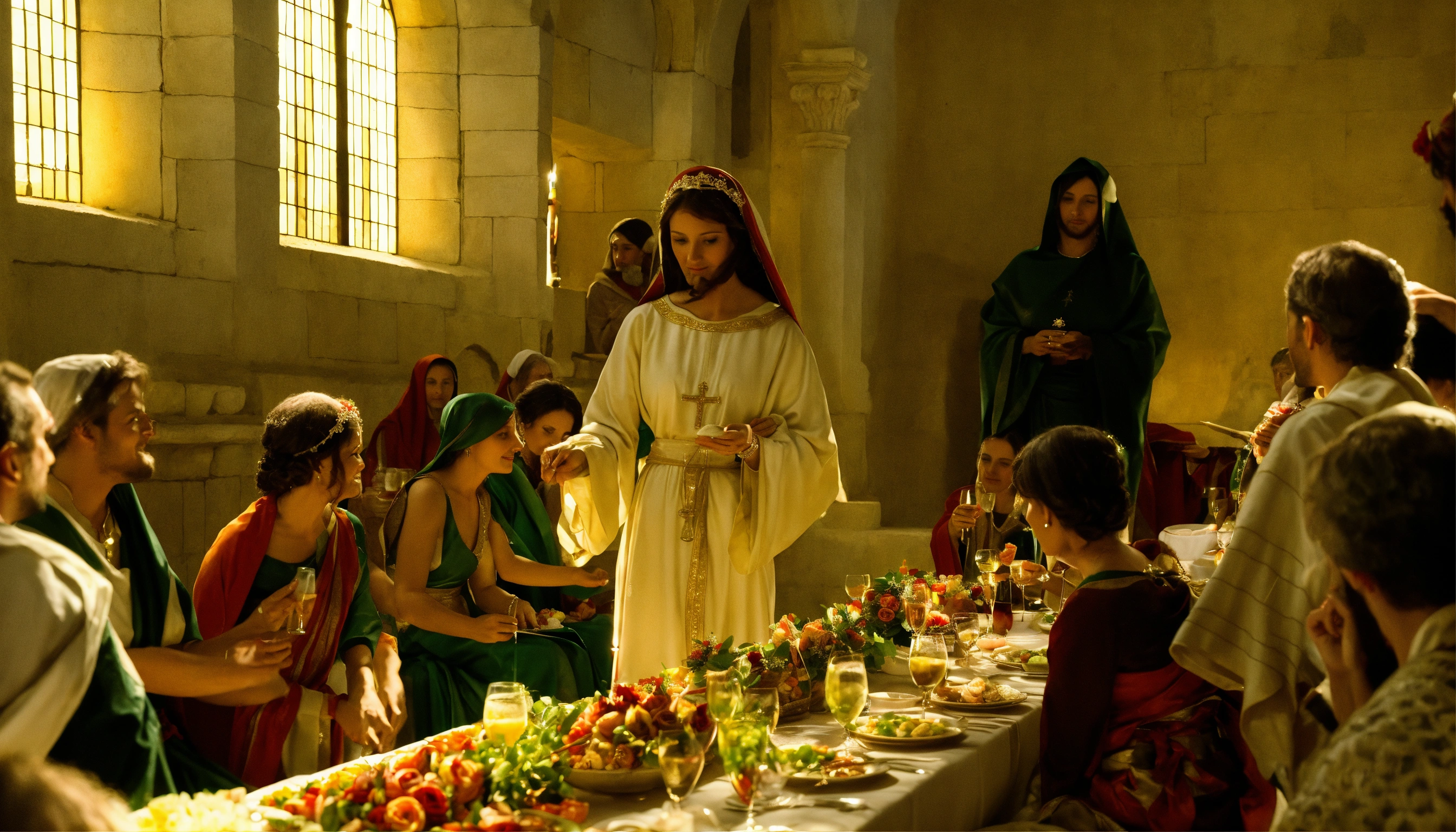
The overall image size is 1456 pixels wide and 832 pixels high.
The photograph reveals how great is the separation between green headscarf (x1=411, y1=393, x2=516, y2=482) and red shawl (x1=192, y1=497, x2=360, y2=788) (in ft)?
3.29

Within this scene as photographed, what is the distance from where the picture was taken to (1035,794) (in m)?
2.67

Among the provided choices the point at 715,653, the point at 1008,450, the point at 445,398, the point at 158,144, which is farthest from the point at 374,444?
the point at 715,653

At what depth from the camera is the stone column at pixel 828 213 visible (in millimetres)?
9000

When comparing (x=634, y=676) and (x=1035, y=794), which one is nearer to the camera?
(x=1035, y=794)

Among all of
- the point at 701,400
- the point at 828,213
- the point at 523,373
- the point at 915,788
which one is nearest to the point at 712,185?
the point at 701,400

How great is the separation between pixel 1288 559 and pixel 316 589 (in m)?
2.17

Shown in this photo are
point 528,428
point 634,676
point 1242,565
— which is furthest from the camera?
point 528,428

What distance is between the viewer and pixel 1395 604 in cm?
170

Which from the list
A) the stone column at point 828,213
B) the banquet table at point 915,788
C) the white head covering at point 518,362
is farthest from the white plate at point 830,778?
the stone column at point 828,213

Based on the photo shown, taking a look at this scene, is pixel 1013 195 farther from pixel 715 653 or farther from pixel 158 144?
pixel 715 653

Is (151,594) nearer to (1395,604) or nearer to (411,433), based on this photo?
(1395,604)

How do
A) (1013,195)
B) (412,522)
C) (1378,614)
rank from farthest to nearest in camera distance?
(1013,195), (412,522), (1378,614)

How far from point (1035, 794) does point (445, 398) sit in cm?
490

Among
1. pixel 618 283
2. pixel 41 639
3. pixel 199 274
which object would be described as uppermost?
pixel 618 283
